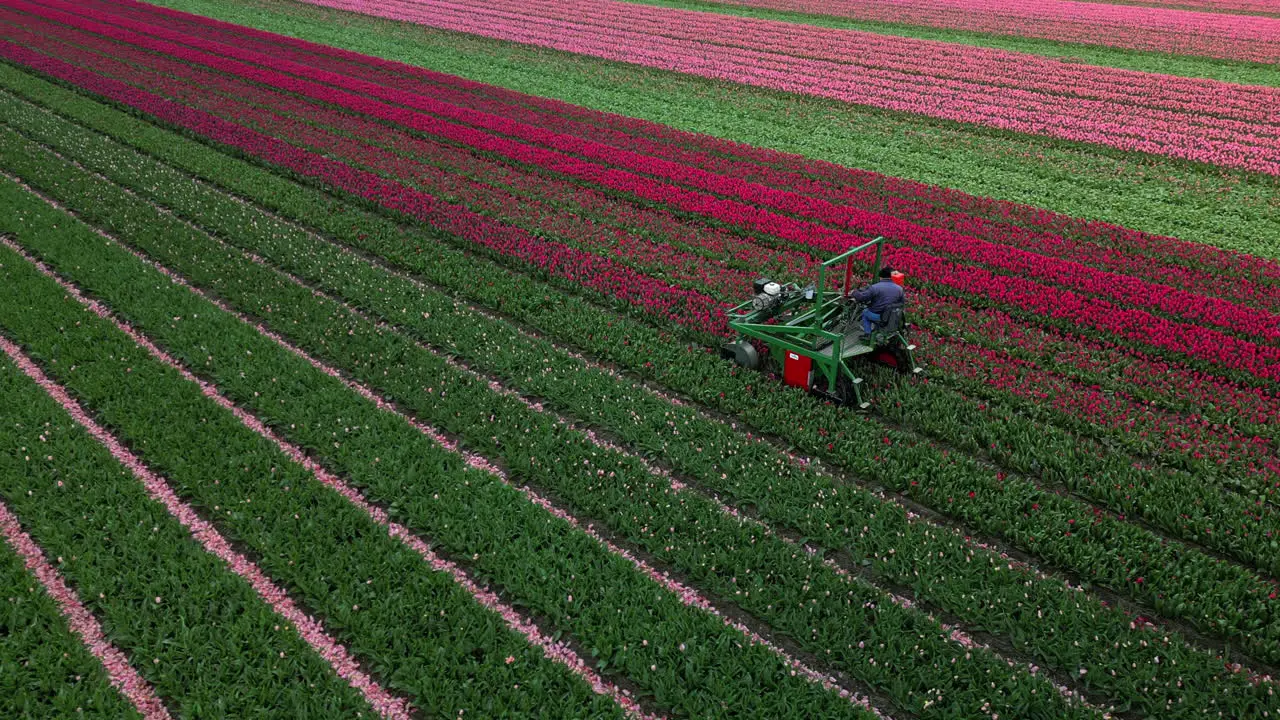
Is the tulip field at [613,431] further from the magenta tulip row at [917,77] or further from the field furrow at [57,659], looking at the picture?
the magenta tulip row at [917,77]

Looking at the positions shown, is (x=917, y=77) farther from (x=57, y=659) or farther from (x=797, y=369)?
(x=57, y=659)

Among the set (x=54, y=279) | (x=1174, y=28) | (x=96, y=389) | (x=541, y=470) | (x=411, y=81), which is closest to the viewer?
(x=541, y=470)

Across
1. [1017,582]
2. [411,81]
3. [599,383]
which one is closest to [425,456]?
[599,383]

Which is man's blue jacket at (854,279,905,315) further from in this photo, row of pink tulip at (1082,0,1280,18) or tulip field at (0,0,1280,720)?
row of pink tulip at (1082,0,1280,18)

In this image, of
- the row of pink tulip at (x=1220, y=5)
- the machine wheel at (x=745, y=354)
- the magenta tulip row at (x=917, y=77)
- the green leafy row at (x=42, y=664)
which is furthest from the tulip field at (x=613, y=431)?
the row of pink tulip at (x=1220, y=5)

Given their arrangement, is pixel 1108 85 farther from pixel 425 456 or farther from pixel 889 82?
pixel 425 456

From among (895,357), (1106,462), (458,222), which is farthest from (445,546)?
(458,222)

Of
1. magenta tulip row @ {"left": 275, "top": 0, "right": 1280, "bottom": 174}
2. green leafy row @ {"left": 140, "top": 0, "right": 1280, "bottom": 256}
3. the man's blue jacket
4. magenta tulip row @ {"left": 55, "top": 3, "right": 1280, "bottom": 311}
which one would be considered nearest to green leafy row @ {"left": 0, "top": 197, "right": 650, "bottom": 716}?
the man's blue jacket
